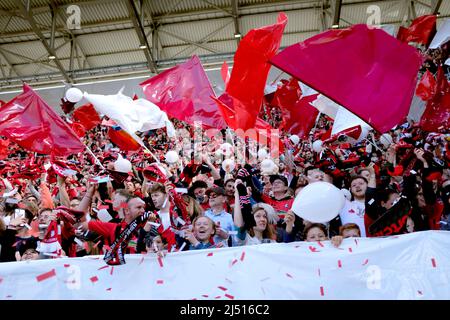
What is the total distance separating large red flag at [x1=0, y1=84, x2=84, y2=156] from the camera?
539 cm

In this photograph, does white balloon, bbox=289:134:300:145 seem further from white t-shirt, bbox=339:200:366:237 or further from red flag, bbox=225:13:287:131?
Result: white t-shirt, bbox=339:200:366:237

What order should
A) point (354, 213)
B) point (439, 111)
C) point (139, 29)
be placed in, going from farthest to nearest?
point (139, 29) < point (439, 111) < point (354, 213)

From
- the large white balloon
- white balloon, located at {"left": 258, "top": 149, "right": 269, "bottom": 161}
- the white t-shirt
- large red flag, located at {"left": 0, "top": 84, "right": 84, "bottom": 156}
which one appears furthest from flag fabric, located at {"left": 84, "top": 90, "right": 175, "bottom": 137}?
the large white balloon

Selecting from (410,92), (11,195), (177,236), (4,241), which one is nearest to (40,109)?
(11,195)

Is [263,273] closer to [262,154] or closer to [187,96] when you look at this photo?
[262,154]

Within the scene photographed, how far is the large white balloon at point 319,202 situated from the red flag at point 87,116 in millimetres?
5743

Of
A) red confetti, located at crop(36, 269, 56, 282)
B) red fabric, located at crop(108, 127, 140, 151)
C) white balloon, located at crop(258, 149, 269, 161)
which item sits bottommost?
red confetti, located at crop(36, 269, 56, 282)

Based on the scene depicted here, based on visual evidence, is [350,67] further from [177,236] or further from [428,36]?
[428,36]

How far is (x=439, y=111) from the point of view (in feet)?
17.7

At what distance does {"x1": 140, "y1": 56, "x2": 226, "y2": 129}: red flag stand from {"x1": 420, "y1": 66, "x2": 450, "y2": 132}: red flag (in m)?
2.69

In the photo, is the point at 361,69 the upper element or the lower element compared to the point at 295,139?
lower

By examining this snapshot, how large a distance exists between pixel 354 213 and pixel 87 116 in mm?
5670

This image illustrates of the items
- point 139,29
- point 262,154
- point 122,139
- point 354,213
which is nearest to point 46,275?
point 354,213
